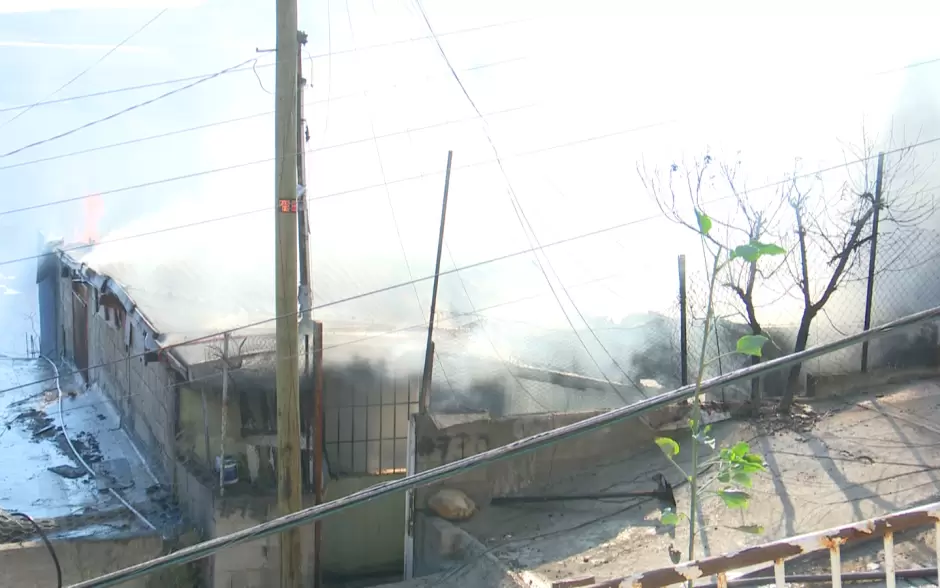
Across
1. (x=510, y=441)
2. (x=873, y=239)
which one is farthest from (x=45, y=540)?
(x=873, y=239)

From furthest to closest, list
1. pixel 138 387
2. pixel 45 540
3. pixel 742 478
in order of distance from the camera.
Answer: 1. pixel 138 387
2. pixel 45 540
3. pixel 742 478

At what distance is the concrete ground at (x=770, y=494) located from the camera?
6398 mm

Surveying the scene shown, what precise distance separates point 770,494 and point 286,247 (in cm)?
472

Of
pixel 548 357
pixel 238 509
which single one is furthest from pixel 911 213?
pixel 238 509

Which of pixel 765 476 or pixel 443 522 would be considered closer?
pixel 765 476

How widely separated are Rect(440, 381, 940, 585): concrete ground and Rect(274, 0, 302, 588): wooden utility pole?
202 cm

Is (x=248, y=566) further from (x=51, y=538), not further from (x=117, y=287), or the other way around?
(x=117, y=287)

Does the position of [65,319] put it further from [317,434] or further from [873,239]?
[873,239]

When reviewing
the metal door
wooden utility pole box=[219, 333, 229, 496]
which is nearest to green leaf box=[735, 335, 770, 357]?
wooden utility pole box=[219, 333, 229, 496]

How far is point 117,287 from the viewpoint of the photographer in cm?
1145

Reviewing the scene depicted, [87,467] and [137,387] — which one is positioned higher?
[137,387]

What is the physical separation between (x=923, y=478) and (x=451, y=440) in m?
4.35

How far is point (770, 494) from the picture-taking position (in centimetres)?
694

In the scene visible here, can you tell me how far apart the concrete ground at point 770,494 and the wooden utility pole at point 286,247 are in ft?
6.63
